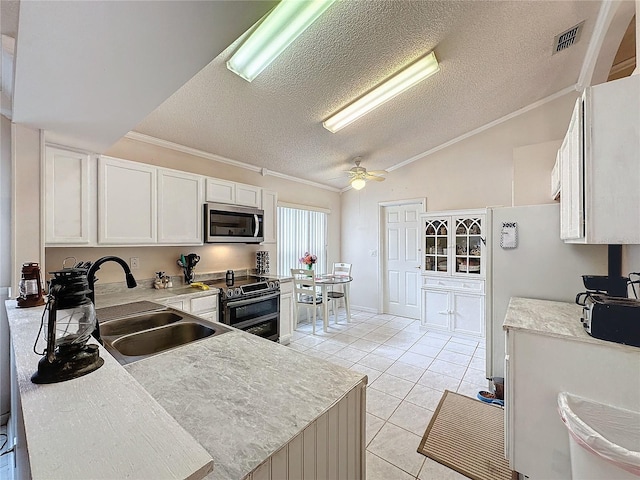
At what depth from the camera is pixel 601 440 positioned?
1.04 meters

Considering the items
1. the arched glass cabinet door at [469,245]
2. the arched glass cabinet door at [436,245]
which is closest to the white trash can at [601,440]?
the arched glass cabinet door at [469,245]

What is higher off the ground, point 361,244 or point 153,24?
point 153,24

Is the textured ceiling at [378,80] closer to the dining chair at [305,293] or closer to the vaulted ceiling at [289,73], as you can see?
the vaulted ceiling at [289,73]

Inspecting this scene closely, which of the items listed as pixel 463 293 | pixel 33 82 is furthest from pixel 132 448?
pixel 463 293

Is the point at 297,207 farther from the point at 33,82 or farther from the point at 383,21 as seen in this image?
the point at 33,82

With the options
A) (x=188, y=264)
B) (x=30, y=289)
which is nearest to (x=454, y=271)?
(x=188, y=264)

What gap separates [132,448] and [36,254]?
230 centimetres

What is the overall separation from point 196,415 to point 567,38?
3.93 metres

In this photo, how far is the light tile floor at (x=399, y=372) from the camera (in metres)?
1.80

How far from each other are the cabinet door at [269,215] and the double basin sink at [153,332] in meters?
2.00

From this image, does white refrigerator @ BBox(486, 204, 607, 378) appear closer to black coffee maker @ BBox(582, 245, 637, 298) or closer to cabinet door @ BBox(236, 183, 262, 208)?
black coffee maker @ BBox(582, 245, 637, 298)

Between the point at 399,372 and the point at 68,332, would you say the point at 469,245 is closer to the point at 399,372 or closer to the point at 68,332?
the point at 399,372

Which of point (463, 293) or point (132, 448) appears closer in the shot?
point (132, 448)

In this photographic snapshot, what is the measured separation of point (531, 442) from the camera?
5.10 feet
